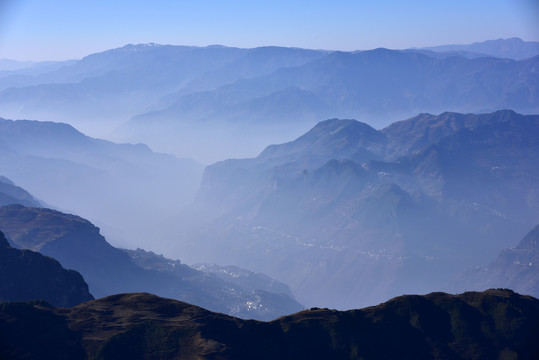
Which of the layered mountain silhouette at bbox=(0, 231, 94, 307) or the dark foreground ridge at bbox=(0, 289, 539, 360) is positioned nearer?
the dark foreground ridge at bbox=(0, 289, 539, 360)

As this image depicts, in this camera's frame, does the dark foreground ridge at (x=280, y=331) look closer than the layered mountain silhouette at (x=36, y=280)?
Yes

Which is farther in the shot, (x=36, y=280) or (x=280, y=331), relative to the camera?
(x=36, y=280)

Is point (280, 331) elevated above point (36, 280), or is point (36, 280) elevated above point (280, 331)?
Result: point (36, 280)

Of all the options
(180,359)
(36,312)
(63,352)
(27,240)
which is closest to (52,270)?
(36,312)
